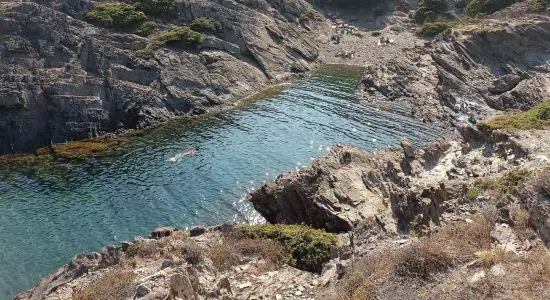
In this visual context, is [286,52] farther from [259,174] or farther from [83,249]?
[83,249]

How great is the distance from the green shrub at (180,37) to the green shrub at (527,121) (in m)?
47.7

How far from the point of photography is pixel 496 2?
8406 cm

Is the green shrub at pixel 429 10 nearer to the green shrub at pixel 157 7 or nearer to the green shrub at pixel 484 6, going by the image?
the green shrub at pixel 484 6

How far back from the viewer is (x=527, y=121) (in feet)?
93.7

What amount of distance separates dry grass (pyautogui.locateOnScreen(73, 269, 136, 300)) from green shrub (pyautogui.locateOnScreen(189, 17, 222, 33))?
5796 centimetres

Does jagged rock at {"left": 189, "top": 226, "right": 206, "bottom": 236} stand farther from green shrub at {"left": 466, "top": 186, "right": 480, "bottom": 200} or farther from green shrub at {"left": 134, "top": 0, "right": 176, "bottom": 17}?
green shrub at {"left": 134, "top": 0, "right": 176, "bottom": 17}

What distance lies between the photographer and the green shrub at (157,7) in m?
Answer: 73.6

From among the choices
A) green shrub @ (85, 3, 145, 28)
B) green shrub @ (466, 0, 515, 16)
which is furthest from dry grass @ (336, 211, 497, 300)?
green shrub @ (466, 0, 515, 16)

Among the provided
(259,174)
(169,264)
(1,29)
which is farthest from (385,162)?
(1,29)

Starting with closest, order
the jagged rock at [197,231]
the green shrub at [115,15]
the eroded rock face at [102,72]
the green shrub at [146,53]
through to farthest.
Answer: the jagged rock at [197,231] → the eroded rock face at [102,72] → the green shrub at [146,53] → the green shrub at [115,15]

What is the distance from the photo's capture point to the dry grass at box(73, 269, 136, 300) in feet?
55.2

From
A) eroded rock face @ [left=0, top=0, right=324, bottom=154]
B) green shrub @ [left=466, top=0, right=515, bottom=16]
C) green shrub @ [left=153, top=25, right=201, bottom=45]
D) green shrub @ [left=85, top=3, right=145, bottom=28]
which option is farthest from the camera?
green shrub @ [left=466, top=0, right=515, bottom=16]

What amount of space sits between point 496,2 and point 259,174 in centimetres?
6516

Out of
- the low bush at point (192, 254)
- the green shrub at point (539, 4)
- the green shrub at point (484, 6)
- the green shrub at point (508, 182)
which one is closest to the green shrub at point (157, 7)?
the green shrub at point (539, 4)
